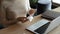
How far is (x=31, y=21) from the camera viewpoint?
3.95 feet

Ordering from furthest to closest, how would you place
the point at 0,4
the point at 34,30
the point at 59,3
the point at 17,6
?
the point at 59,3 → the point at 17,6 → the point at 0,4 → the point at 34,30

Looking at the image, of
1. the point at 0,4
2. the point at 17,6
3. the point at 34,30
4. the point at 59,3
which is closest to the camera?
the point at 34,30

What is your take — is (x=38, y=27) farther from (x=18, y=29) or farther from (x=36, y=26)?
(x=18, y=29)

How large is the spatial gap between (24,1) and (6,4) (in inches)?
8.4

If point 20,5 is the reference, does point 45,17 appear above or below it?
below

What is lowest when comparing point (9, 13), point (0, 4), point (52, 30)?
point (52, 30)

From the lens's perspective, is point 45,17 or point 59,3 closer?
point 45,17

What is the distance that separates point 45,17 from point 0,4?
49cm

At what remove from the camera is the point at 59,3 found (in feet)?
6.55

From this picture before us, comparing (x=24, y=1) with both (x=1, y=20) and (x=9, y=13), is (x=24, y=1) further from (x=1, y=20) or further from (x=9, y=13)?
(x=1, y=20)

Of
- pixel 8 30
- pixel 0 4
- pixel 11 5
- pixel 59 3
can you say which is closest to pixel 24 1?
pixel 11 5

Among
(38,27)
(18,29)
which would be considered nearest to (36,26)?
(38,27)

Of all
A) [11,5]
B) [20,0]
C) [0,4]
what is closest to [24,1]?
[20,0]

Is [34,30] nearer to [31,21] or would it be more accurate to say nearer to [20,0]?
[31,21]
